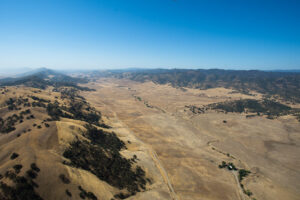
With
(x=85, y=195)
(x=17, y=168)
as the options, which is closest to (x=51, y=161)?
(x=17, y=168)

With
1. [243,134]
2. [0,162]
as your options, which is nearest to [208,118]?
[243,134]

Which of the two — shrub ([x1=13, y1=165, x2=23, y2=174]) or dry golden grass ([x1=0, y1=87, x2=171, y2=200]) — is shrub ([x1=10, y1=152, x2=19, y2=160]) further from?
shrub ([x1=13, y1=165, x2=23, y2=174])

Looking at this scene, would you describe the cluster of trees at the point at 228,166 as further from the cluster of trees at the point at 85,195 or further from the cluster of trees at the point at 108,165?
the cluster of trees at the point at 85,195

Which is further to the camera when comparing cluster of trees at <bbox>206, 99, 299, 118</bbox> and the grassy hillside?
cluster of trees at <bbox>206, 99, 299, 118</bbox>

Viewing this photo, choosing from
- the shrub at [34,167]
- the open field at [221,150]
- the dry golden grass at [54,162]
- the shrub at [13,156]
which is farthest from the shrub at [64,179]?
the open field at [221,150]

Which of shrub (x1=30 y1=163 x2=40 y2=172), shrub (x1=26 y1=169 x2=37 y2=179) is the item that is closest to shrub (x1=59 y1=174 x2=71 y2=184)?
shrub (x1=26 y1=169 x2=37 y2=179)

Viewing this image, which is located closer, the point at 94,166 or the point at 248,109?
the point at 94,166

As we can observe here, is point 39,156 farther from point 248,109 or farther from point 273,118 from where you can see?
point 248,109
